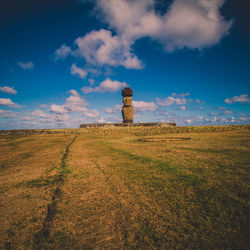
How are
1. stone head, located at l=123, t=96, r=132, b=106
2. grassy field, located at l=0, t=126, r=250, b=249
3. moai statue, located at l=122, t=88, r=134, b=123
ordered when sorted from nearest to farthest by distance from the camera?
grassy field, located at l=0, t=126, r=250, b=249
moai statue, located at l=122, t=88, r=134, b=123
stone head, located at l=123, t=96, r=132, b=106

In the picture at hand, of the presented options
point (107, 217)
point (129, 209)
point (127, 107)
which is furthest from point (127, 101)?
point (107, 217)

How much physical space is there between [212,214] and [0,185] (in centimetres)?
345

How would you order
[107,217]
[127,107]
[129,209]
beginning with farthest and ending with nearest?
[127,107]
[129,209]
[107,217]

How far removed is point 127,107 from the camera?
19.6 meters

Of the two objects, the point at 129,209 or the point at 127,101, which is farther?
the point at 127,101

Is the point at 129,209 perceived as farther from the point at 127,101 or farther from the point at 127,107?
the point at 127,101

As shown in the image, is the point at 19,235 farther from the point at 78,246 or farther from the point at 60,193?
the point at 60,193

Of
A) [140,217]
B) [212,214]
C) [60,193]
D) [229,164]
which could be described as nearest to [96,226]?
[140,217]

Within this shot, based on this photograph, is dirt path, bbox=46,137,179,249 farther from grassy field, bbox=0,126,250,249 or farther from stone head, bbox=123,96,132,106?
stone head, bbox=123,96,132,106

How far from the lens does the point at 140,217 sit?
1.60 m

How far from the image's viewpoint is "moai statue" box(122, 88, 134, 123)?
1944 centimetres

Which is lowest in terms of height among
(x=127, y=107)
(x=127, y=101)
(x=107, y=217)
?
(x=107, y=217)

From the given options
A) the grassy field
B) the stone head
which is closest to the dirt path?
the grassy field

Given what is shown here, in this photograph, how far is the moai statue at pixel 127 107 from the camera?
19438 millimetres
